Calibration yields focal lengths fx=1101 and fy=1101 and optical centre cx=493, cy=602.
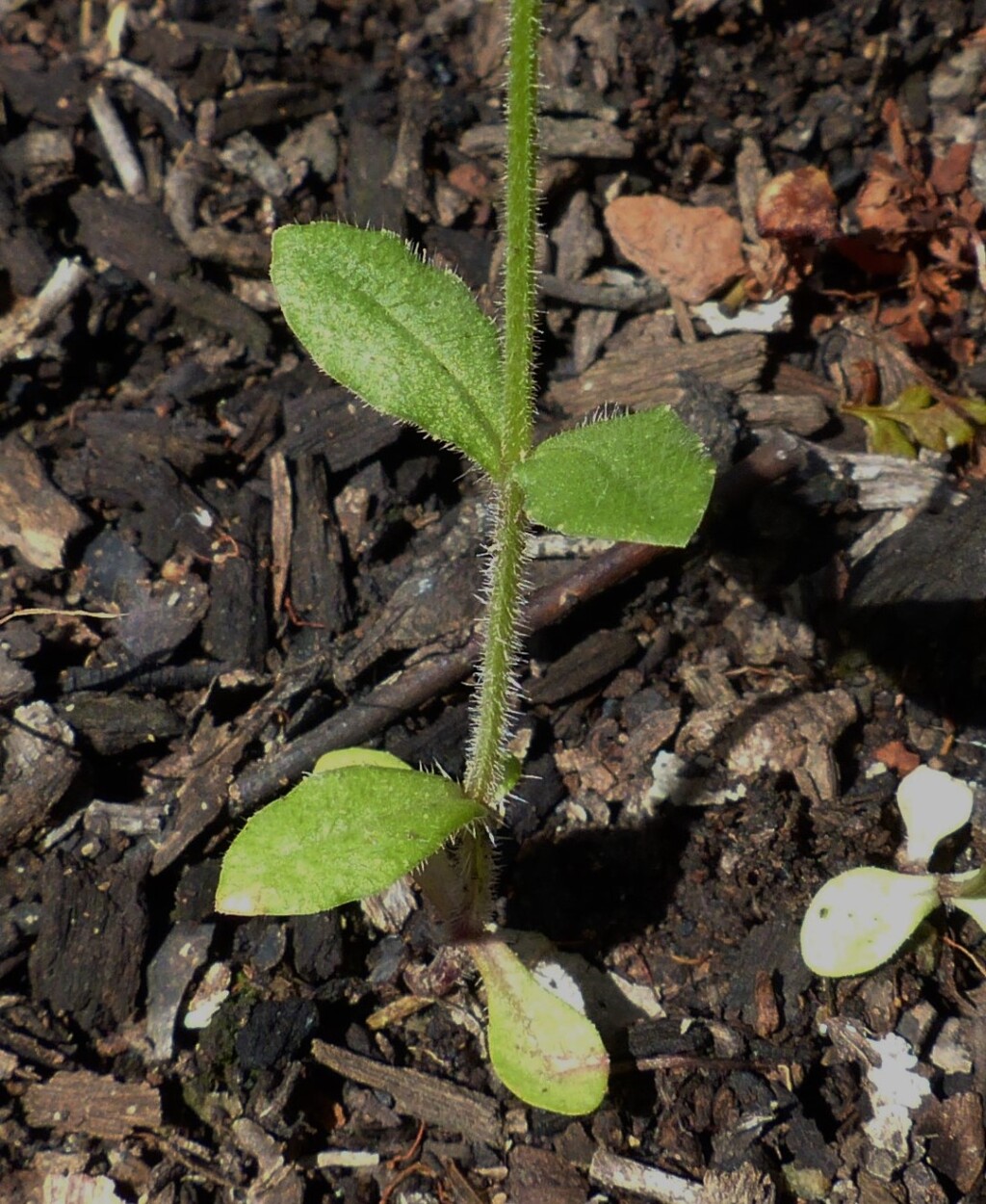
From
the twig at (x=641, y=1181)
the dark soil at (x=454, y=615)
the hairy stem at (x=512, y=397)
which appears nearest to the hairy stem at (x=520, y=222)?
the hairy stem at (x=512, y=397)

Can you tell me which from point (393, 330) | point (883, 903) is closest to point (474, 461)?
point (393, 330)

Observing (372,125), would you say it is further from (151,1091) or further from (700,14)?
(151,1091)

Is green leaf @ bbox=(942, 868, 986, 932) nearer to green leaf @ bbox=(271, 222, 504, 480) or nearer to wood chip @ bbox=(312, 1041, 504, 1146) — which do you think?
wood chip @ bbox=(312, 1041, 504, 1146)

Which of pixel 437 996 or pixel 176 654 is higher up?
pixel 176 654

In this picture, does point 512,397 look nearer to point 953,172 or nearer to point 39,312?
point 39,312

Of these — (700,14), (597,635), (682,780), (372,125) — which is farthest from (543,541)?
(700,14)

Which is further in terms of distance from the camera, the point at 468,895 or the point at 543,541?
the point at 543,541
